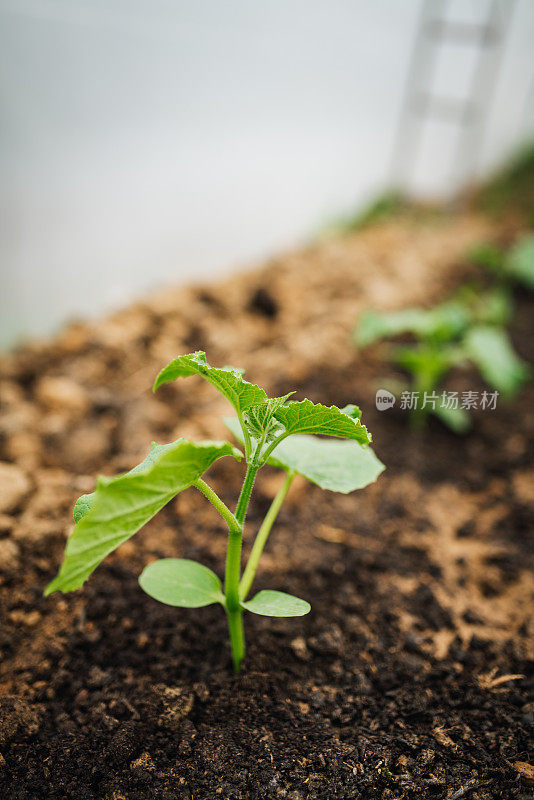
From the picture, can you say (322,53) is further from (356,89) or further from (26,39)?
(26,39)

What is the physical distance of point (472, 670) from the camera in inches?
42.6

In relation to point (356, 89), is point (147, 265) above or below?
below

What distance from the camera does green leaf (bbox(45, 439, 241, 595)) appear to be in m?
0.61

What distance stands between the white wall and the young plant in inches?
66.5

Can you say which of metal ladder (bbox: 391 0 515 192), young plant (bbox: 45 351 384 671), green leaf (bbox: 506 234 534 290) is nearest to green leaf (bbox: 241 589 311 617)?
young plant (bbox: 45 351 384 671)

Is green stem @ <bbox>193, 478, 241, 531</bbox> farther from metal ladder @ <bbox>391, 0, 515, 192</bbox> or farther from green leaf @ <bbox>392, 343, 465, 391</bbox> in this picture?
metal ladder @ <bbox>391, 0, 515, 192</bbox>

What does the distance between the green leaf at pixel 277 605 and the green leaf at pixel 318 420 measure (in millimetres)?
262

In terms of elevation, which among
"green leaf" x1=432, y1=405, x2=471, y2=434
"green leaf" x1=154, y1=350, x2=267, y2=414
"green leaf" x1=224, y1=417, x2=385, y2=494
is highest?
"green leaf" x1=154, y1=350, x2=267, y2=414

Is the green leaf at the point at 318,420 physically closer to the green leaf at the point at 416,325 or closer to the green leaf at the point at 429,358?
the green leaf at the point at 416,325

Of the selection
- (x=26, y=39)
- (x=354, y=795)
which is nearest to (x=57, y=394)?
(x=26, y=39)

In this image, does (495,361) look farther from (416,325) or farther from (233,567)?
(233,567)

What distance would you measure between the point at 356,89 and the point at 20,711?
3.78 meters

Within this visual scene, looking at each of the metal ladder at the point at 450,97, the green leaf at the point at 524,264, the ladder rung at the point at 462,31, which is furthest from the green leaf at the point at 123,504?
the ladder rung at the point at 462,31

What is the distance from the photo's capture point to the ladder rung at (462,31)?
12.2ft
